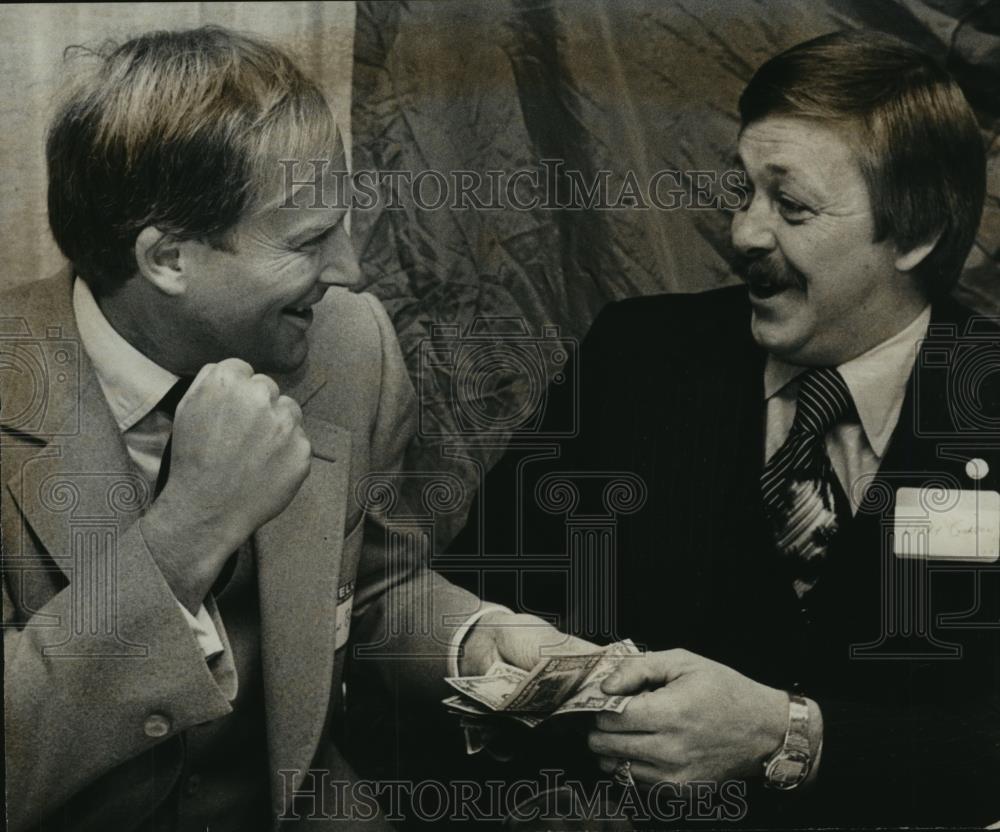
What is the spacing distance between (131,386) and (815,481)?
208 cm

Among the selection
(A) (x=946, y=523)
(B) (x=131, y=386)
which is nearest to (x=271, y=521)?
(B) (x=131, y=386)

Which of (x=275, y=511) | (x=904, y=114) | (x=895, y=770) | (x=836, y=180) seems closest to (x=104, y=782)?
(x=275, y=511)

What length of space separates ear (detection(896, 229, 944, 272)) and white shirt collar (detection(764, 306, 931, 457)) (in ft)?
0.50

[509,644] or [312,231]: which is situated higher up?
[312,231]

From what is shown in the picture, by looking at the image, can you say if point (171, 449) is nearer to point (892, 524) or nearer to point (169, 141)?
point (169, 141)

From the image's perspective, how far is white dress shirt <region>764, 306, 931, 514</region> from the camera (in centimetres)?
504

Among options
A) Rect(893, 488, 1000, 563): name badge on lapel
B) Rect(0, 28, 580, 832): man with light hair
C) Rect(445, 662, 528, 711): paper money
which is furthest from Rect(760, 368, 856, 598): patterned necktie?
Rect(0, 28, 580, 832): man with light hair

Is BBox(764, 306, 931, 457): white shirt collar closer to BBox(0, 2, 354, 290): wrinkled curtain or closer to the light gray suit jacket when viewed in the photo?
the light gray suit jacket

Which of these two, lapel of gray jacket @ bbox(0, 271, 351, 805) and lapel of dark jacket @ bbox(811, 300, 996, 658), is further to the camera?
lapel of dark jacket @ bbox(811, 300, 996, 658)

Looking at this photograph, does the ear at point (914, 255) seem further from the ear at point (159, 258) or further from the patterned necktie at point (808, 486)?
the ear at point (159, 258)

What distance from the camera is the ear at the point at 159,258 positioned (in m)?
4.76

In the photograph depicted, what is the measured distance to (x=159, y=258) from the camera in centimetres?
477

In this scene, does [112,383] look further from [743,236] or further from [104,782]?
[743,236]

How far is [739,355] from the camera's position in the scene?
505 centimetres
